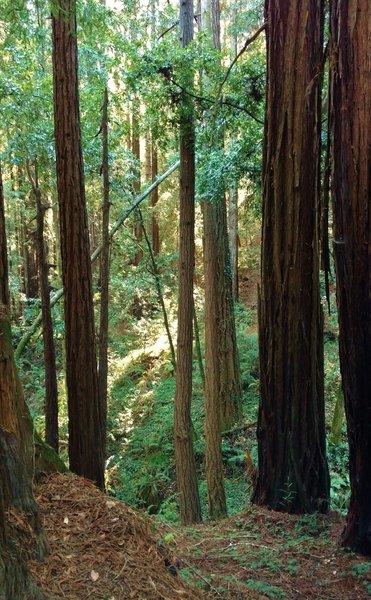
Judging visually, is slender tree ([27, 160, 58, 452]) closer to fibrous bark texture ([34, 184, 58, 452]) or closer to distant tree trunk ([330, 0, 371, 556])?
fibrous bark texture ([34, 184, 58, 452])

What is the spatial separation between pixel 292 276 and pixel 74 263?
226cm

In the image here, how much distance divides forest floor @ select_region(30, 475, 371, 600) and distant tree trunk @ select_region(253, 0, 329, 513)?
1.45ft

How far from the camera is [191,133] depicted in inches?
281

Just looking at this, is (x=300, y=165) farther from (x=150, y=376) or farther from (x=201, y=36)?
(x=150, y=376)

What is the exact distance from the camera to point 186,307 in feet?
23.9

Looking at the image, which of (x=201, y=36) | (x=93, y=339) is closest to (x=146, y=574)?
(x=93, y=339)

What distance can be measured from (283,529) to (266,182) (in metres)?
3.16

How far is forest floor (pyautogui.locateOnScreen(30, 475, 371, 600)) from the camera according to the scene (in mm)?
2611

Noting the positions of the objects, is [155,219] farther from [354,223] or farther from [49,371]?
[354,223]

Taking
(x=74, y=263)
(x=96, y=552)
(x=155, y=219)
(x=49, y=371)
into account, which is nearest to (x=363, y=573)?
(x=96, y=552)

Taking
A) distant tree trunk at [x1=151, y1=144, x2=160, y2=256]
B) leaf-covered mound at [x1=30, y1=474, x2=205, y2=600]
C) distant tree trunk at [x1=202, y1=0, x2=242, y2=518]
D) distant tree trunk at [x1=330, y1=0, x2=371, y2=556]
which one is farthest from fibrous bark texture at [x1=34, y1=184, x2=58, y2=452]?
distant tree trunk at [x1=151, y1=144, x2=160, y2=256]

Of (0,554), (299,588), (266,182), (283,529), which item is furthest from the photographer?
(266,182)

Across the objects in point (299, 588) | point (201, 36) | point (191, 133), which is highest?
point (201, 36)

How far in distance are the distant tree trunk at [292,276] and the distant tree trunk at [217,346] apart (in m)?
2.74
